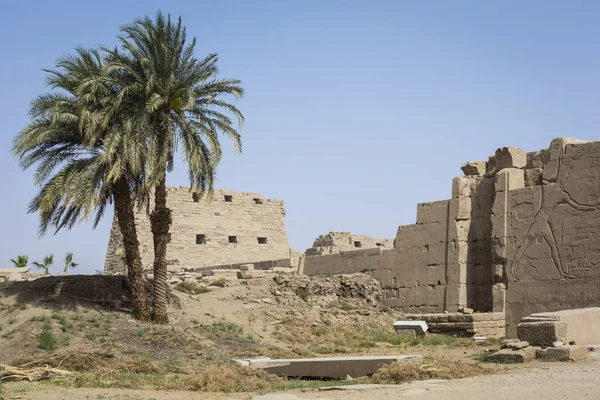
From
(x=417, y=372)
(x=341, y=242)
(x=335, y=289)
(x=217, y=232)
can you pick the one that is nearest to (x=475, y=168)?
(x=335, y=289)

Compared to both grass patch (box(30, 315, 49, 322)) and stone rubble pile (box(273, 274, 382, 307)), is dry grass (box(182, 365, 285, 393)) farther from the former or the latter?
stone rubble pile (box(273, 274, 382, 307))

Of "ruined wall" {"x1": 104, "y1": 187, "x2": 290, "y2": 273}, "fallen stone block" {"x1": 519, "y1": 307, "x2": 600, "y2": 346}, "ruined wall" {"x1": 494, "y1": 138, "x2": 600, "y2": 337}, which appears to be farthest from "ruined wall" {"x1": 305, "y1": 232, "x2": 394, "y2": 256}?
"fallen stone block" {"x1": 519, "y1": 307, "x2": 600, "y2": 346}

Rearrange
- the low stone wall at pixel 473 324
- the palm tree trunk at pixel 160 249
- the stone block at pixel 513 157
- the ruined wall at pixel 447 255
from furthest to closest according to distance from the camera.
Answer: the ruined wall at pixel 447 255
the stone block at pixel 513 157
the low stone wall at pixel 473 324
the palm tree trunk at pixel 160 249

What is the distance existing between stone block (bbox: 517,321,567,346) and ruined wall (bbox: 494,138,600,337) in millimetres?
4428

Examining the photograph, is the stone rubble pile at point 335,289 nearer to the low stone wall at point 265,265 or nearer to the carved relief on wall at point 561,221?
the carved relief on wall at point 561,221

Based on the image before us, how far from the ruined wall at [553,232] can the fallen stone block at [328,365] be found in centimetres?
620

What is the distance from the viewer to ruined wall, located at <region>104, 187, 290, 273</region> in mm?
30766

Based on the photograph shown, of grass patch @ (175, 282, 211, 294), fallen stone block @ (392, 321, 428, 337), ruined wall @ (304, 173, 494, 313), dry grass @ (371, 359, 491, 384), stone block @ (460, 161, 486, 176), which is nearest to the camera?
dry grass @ (371, 359, 491, 384)

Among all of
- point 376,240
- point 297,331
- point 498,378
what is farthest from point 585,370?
point 376,240

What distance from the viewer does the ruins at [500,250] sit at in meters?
16.1

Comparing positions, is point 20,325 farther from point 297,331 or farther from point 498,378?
point 498,378

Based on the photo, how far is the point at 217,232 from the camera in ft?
106

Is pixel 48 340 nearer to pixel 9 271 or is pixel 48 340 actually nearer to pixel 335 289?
pixel 335 289

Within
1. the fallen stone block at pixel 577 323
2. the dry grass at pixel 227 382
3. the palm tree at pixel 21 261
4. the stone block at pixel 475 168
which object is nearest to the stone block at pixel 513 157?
the stone block at pixel 475 168
